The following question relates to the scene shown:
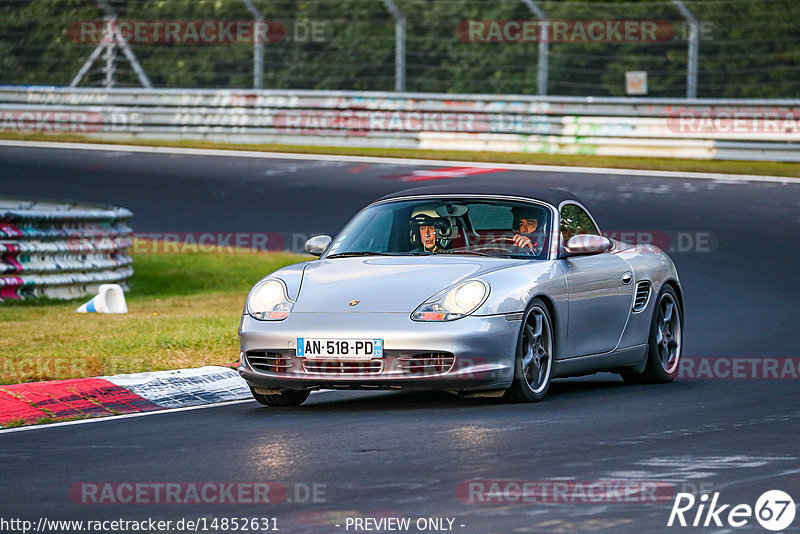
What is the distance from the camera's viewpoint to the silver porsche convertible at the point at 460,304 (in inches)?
325

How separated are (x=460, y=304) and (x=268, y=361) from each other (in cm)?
114

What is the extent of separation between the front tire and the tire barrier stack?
6.94 metres

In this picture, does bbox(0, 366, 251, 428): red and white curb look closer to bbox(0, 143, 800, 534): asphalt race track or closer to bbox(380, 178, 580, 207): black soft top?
bbox(0, 143, 800, 534): asphalt race track

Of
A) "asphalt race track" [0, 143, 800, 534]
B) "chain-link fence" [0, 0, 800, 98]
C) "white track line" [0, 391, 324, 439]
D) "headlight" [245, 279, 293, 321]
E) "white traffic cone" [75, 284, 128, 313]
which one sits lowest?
"white traffic cone" [75, 284, 128, 313]

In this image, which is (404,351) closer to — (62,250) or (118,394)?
(118,394)

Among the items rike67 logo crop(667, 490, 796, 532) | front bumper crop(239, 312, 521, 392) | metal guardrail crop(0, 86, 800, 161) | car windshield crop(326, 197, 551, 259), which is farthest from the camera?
metal guardrail crop(0, 86, 800, 161)

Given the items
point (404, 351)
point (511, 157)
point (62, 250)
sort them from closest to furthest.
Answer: point (404, 351) → point (62, 250) → point (511, 157)

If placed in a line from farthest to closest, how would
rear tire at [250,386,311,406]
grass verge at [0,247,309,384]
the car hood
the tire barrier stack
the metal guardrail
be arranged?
the metal guardrail, the tire barrier stack, grass verge at [0,247,309,384], rear tire at [250,386,311,406], the car hood

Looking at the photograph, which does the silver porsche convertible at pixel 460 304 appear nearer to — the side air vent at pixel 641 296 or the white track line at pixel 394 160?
the side air vent at pixel 641 296

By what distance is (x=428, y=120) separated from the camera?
2598cm

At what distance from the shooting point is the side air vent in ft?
32.9

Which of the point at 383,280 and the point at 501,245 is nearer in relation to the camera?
the point at 383,280

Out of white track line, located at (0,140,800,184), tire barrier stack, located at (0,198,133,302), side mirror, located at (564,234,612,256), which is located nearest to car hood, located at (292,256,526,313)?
side mirror, located at (564,234,612,256)

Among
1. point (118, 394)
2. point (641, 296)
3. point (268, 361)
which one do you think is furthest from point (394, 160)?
point (268, 361)
